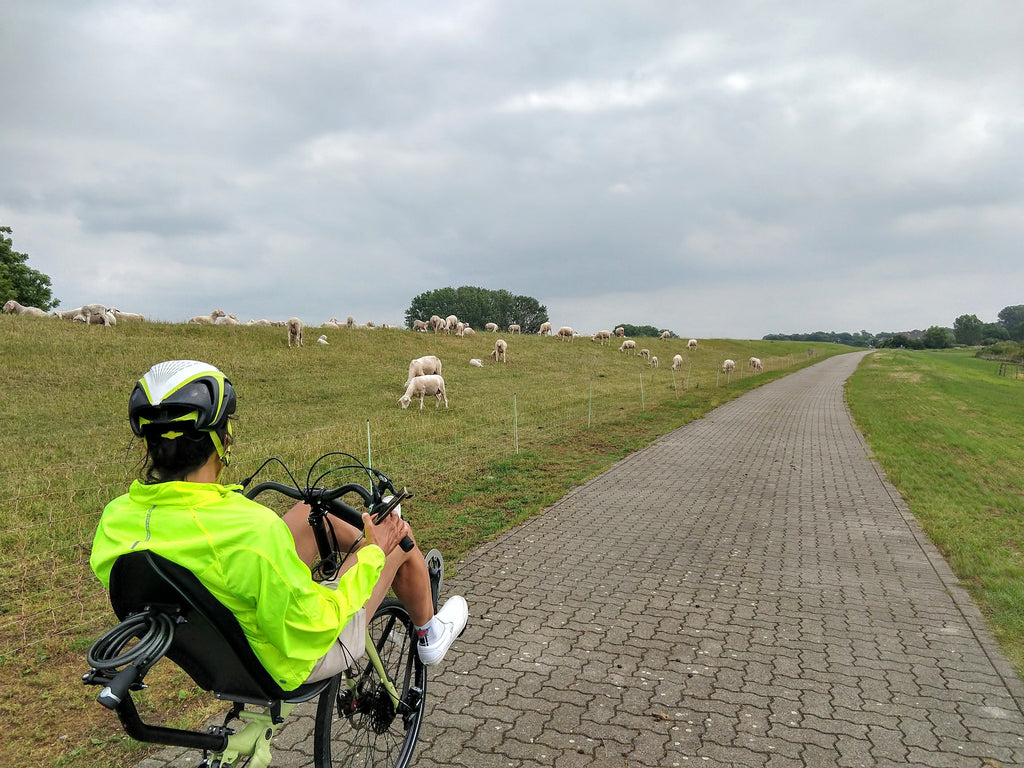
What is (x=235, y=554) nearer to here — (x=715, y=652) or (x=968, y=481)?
(x=715, y=652)

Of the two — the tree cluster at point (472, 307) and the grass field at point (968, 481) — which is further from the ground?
the tree cluster at point (472, 307)

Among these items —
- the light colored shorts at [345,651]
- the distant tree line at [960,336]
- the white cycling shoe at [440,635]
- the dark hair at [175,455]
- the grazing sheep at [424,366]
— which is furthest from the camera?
the distant tree line at [960,336]

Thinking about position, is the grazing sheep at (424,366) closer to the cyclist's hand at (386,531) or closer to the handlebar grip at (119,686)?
the cyclist's hand at (386,531)

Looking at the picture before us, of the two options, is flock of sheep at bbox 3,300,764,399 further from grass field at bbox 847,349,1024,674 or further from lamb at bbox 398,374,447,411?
grass field at bbox 847,349,1024,674

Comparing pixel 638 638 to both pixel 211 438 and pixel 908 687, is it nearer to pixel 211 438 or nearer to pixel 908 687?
pixel 908 687

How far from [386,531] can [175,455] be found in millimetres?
957

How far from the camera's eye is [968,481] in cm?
1112

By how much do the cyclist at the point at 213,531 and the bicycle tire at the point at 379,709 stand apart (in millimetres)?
786

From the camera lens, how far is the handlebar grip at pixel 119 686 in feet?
5.75

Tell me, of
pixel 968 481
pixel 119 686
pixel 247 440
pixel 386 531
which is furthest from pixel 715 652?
pixel 247 440

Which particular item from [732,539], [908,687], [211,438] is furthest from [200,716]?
[732,539]

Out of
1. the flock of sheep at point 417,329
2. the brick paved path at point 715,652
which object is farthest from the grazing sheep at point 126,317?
the brick paved path at point 715,652

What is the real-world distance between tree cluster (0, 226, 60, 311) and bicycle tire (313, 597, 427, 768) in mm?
52845

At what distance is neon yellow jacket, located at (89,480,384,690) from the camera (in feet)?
6.54
